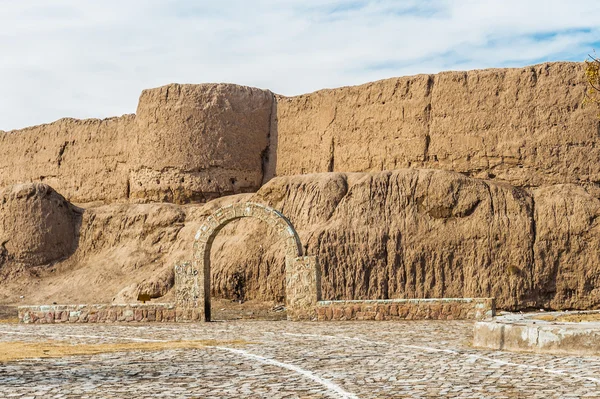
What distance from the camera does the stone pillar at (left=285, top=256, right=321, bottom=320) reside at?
2361 cm

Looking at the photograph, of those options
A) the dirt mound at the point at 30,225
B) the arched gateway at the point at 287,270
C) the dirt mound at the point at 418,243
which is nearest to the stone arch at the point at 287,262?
the arched gateway at the point at 287,270

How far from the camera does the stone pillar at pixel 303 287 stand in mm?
23609

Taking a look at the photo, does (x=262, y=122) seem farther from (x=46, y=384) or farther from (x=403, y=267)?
(x=46, y=384)

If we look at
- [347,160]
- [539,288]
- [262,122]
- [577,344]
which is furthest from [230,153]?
[577,344]

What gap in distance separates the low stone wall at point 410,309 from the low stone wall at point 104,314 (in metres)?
3.83

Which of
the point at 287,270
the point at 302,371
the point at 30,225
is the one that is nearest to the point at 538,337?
the point at 302,371

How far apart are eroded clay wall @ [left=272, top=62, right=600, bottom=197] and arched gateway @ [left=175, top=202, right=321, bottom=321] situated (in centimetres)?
1278

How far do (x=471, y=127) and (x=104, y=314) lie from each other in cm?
1660

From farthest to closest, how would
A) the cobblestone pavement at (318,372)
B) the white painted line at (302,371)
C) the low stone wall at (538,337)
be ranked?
the low stone wall at (538,337)
the cobblestone pavement at (318,372)
the white painted line at (302,371)

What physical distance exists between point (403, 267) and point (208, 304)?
30.7 feet

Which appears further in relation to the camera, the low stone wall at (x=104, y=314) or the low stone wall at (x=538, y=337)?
the low stone wall at (x=104, y=314)

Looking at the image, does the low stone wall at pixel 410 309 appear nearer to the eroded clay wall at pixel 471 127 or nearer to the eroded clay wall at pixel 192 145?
the eroded clay wall at pixel 471 127

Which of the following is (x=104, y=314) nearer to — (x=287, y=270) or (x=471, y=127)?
(x=287, y=270)

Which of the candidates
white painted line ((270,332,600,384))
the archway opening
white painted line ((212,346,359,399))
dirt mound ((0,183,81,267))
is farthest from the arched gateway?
dirt mound ((0,183,81,267))
